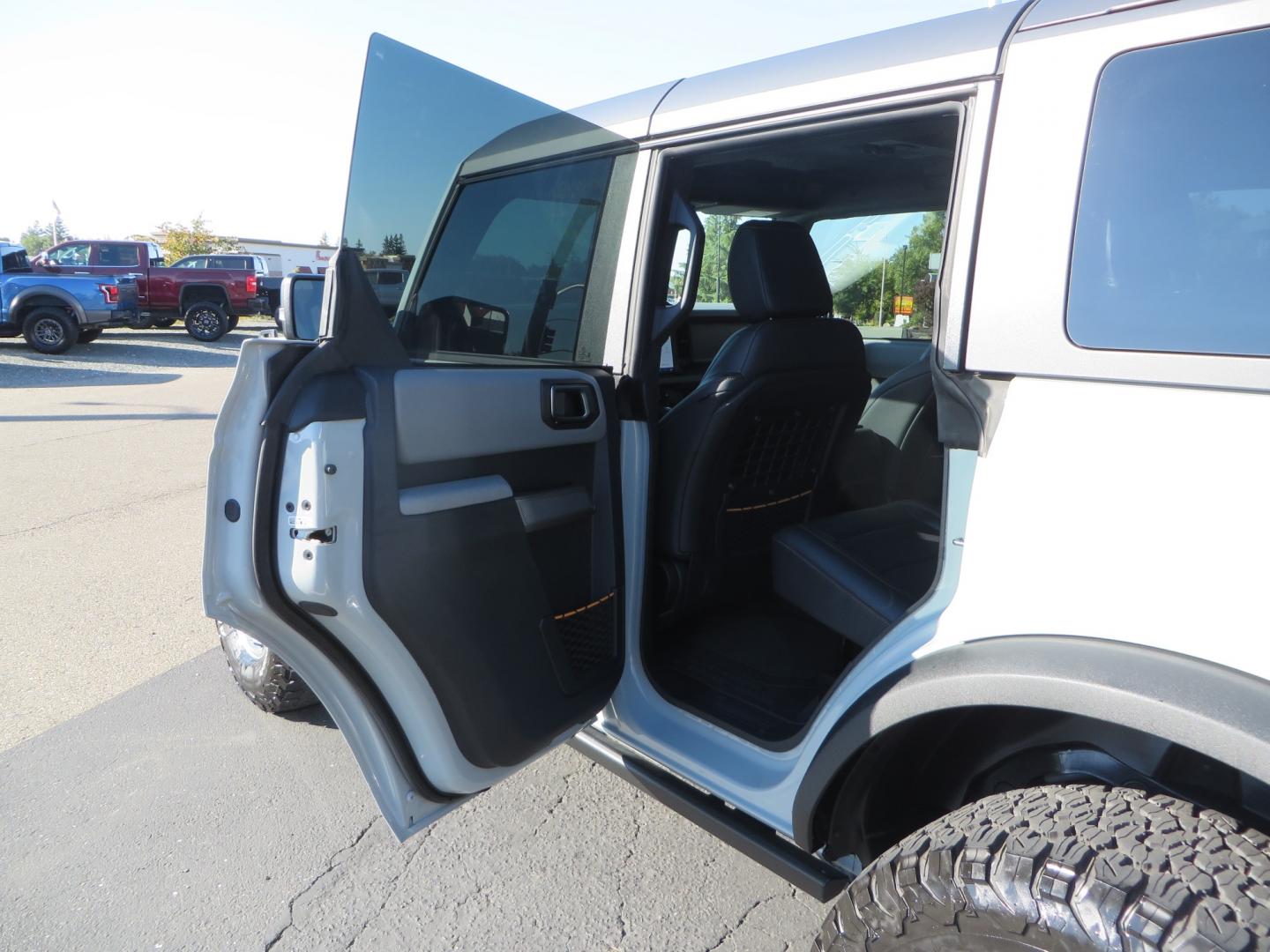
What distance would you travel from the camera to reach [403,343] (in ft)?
6.15

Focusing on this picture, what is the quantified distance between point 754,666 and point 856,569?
49 cm

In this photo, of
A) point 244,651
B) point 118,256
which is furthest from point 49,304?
point 244,651

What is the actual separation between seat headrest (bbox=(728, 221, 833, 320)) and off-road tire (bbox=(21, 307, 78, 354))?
1487cm

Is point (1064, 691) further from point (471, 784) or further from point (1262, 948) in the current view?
point (471, 784)

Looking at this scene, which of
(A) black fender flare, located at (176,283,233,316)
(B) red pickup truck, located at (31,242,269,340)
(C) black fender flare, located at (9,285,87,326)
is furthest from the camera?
(A) black fender flare, located at (176,283,233,316)

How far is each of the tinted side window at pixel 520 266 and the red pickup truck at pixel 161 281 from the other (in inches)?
658

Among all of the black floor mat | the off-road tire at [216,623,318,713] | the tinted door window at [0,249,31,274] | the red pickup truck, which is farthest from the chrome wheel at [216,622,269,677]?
the red pickup truck

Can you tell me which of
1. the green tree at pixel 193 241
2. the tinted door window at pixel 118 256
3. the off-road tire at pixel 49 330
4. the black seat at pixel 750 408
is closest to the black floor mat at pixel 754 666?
the black seat at pixel 750 408

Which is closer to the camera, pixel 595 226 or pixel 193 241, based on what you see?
pixel 595 226

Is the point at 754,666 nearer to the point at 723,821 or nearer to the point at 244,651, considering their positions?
the point at 723,821

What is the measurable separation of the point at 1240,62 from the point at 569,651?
1.60m

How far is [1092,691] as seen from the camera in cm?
126

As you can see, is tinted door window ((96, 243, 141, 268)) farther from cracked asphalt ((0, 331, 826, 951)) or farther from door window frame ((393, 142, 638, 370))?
door window frame ((393, 142, 638, 370))

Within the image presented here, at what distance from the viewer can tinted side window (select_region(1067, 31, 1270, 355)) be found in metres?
1.19
